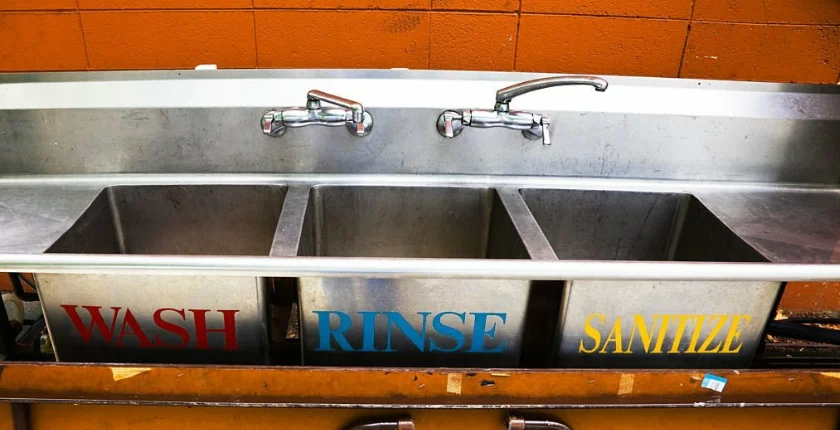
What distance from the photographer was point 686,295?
3.29 feet

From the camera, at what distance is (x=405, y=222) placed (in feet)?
4.81

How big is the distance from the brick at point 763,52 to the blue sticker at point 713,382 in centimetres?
176

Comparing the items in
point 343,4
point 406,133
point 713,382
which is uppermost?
point 343,4

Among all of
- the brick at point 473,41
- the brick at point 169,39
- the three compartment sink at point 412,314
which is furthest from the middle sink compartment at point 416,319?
the brick at point 169,39

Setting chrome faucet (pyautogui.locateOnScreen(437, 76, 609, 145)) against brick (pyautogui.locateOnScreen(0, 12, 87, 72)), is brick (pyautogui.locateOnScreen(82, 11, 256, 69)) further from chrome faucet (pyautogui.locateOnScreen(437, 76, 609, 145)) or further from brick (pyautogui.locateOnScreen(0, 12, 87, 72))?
chrome faucet (pyautogui.locateOnScreen(437, 76, 609, 145))

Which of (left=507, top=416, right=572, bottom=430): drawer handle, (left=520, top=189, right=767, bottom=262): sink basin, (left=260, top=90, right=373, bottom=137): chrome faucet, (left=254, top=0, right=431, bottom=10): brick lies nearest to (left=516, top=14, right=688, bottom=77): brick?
(left=254, top=0, right=431, bottom=10): brick

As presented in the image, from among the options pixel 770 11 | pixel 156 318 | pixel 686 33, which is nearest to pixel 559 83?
pixel 156 318

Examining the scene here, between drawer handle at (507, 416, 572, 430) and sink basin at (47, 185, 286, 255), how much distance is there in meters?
0.80

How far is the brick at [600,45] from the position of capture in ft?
7.28

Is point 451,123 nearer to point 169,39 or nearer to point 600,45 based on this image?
point 600,45

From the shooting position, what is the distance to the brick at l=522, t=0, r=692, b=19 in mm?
2170

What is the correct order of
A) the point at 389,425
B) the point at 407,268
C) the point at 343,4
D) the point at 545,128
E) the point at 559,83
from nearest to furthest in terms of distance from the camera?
1. the point at 407,268
2. the point at 389,425
3. the point at 559,83
4. the point at 545,128
5. the point at 343,4

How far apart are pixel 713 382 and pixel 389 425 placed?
2.12 ft

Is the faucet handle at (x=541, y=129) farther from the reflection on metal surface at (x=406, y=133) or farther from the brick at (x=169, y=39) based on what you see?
the brick at (x=169, y=39)
